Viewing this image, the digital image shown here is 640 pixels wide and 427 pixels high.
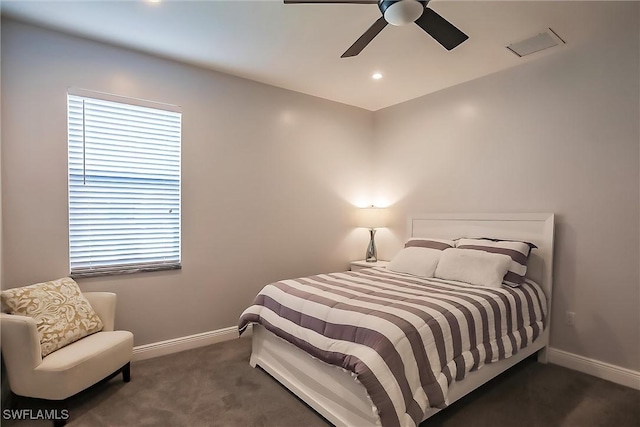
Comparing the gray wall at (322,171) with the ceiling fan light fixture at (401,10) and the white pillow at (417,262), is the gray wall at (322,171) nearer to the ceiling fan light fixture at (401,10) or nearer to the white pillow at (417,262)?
the white pillow at (417,262)

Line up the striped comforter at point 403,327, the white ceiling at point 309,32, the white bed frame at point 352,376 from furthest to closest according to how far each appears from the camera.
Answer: the white ceiling at point 309,32 → the white bed frame at point 352,376 → the striped comforter at point 403,327

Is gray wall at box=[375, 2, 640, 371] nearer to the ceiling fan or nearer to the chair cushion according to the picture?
the ceiling fan

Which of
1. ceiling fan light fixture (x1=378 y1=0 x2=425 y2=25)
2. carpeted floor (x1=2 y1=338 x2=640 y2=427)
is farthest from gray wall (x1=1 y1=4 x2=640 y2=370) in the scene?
ceiling fan light fixture (x1=378 y1=0 x2=425 y2=25)

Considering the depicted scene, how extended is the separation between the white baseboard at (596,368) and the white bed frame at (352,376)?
104 mm

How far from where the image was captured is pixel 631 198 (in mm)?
2631

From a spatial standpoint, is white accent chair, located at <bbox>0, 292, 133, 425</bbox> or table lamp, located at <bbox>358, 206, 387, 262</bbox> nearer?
white accent chair, located at <bbox>0, 292, 133, 425</bbox>

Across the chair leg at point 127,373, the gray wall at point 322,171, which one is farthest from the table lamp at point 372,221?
the chair leg at point 127,373

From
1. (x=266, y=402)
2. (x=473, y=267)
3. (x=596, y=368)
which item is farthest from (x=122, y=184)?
(x=596, y=368)

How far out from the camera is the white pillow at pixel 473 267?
9.27 ft

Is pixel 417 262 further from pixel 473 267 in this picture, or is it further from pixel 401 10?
pixel 401 10

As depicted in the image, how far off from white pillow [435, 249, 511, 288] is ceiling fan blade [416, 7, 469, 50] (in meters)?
1.75

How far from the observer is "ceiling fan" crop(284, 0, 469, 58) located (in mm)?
1843

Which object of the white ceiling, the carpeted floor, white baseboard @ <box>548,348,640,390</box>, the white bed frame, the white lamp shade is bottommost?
the carpeted floor

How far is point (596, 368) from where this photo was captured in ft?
9.10
